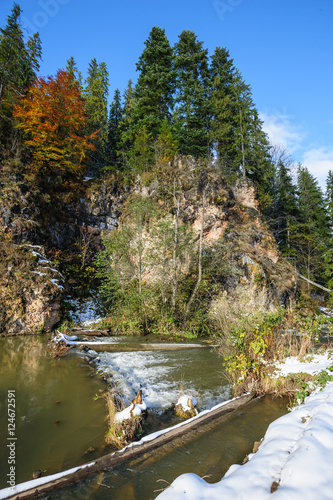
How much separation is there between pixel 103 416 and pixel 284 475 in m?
4.12

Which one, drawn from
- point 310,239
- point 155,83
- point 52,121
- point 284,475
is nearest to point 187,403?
point 284,475

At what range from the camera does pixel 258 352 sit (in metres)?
6.10

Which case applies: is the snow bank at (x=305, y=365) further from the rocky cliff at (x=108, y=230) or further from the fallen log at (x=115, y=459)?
the rocky cliff at (x=108, y=230)

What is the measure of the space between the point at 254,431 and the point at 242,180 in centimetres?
2128

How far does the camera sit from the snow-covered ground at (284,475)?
6.58 feet

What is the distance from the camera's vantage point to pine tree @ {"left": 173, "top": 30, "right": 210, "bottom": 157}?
24.0 m

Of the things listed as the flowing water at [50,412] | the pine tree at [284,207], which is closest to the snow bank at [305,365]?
the flowing water at [50,412]

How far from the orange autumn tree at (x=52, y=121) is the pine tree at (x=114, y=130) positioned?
9.69 m

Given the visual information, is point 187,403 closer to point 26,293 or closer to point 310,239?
point 26,293

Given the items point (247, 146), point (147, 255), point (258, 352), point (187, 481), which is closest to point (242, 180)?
point (247, 146)

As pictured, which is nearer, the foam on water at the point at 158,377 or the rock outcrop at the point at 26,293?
the foam on water at the point at 158,377

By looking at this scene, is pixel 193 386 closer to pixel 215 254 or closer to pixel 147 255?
pixel 147 255

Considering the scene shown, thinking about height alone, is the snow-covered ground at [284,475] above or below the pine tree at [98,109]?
below

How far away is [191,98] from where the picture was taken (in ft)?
80.3
